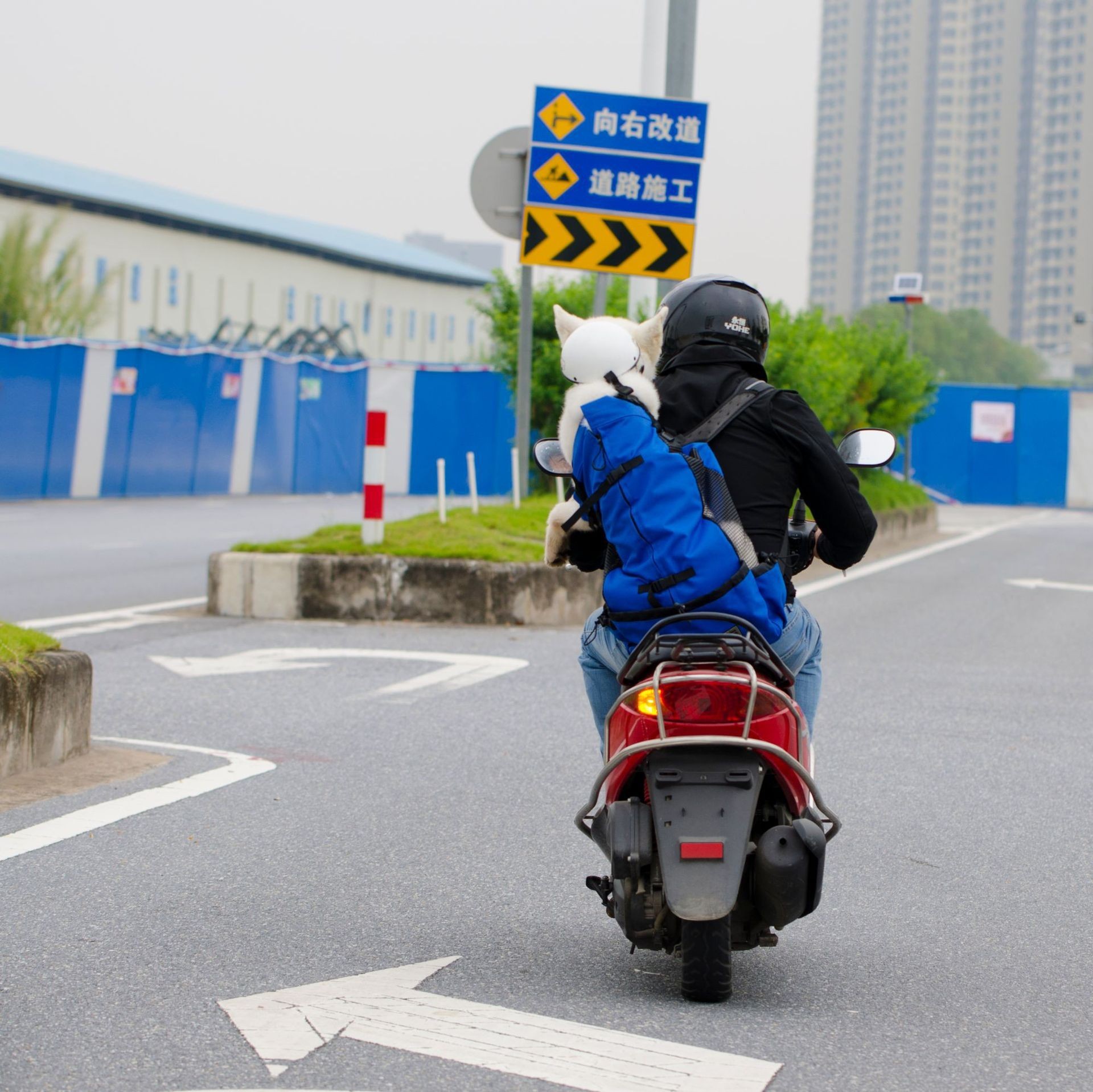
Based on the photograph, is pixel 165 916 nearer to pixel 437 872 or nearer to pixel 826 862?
pixel 437 872

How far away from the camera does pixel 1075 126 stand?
185250 millimetres

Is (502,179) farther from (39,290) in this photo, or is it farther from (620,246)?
(39,290)

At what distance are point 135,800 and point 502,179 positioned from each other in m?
8.81

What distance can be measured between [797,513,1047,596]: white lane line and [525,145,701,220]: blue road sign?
3.36 metres

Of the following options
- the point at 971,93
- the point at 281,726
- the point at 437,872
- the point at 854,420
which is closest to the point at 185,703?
the point at 281,726

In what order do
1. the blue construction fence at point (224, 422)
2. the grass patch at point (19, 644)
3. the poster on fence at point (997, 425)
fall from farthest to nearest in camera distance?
1. the poster on fence at point (997, 425)
2. the blue construction fence at point (224, 422)
3. the grass patch at point (19, 644)

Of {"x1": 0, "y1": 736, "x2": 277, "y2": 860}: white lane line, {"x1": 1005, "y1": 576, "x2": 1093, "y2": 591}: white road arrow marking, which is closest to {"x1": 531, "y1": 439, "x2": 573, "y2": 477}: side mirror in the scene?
{"x1": 0, "y1": 736, "x2": 277, "y2": 860}: white lane line

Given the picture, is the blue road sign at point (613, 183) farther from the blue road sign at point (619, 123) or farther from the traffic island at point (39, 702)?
the traffic island at point (39, 702)

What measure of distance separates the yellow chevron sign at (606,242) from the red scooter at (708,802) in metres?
9.90

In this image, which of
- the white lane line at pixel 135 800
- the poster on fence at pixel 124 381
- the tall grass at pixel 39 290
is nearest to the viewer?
the white lane line at pixel 135 800

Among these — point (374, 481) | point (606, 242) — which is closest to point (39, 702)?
point (374, 481)

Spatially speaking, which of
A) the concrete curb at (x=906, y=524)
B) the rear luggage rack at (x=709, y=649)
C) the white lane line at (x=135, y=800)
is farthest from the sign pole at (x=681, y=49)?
the rear luggage rack at (x=709, y=649)

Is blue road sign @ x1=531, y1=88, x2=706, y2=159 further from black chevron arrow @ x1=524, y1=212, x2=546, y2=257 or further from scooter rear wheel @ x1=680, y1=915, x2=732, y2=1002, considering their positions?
scooter rear wheel @ x1=680, y1=915, x2=732, y2=1002

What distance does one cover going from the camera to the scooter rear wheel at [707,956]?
11.8 feet
